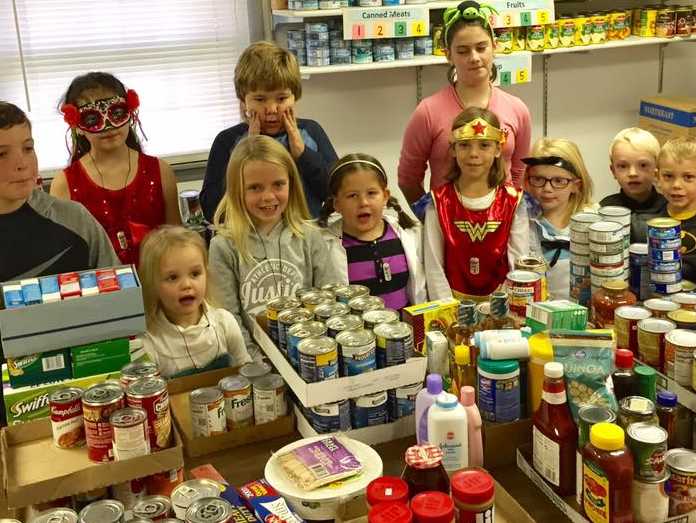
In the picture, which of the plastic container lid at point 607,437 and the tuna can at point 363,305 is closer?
the plastic container lid at point 607,437

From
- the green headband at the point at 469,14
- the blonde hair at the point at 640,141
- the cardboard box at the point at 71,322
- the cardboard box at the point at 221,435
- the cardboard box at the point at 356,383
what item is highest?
the green headband at the point at 469,14

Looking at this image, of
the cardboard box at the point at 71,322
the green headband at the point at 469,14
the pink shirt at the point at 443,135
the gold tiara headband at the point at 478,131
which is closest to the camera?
the cardboard box at the point at 71,322

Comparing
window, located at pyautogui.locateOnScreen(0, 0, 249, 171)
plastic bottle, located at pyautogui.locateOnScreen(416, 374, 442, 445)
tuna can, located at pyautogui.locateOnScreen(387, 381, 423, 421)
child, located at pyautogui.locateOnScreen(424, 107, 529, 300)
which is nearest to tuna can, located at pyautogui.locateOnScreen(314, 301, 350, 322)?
tuna can, located at pyautogui.locateOnScreen(387, 381, 423, 421)

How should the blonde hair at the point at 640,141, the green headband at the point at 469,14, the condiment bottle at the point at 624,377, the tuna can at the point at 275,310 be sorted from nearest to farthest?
the condiment bottle at the point at 624,377, the tuna can at the point at 275,310, the blonde hair at the point at 640,141, the green headband at the point at 469,14

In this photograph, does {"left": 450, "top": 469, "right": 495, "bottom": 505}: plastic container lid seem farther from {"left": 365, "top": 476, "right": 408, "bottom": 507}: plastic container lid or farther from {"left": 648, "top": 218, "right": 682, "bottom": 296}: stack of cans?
{"left": 648, "top": 218, "right": 682, "bottom": 296}: stack of cans

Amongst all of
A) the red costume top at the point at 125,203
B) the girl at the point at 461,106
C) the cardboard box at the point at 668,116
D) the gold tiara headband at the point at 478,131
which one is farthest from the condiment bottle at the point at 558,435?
the cardboard box at the point at 668,116

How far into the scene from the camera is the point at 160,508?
1.50 meters

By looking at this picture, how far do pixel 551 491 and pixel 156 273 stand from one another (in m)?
1.28

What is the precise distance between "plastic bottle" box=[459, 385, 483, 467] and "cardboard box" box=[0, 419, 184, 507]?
61 centimetres

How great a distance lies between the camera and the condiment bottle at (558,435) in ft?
5.22

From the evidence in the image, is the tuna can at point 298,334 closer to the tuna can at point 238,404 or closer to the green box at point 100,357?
the tuna can at point 238,404

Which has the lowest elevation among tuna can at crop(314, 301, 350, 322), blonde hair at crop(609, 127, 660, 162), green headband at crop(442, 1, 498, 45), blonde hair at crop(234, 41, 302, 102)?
tuna can at crop(314, 301, 350, 322)

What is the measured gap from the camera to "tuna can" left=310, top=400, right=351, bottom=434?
181 cm

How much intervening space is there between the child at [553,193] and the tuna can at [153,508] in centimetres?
186
